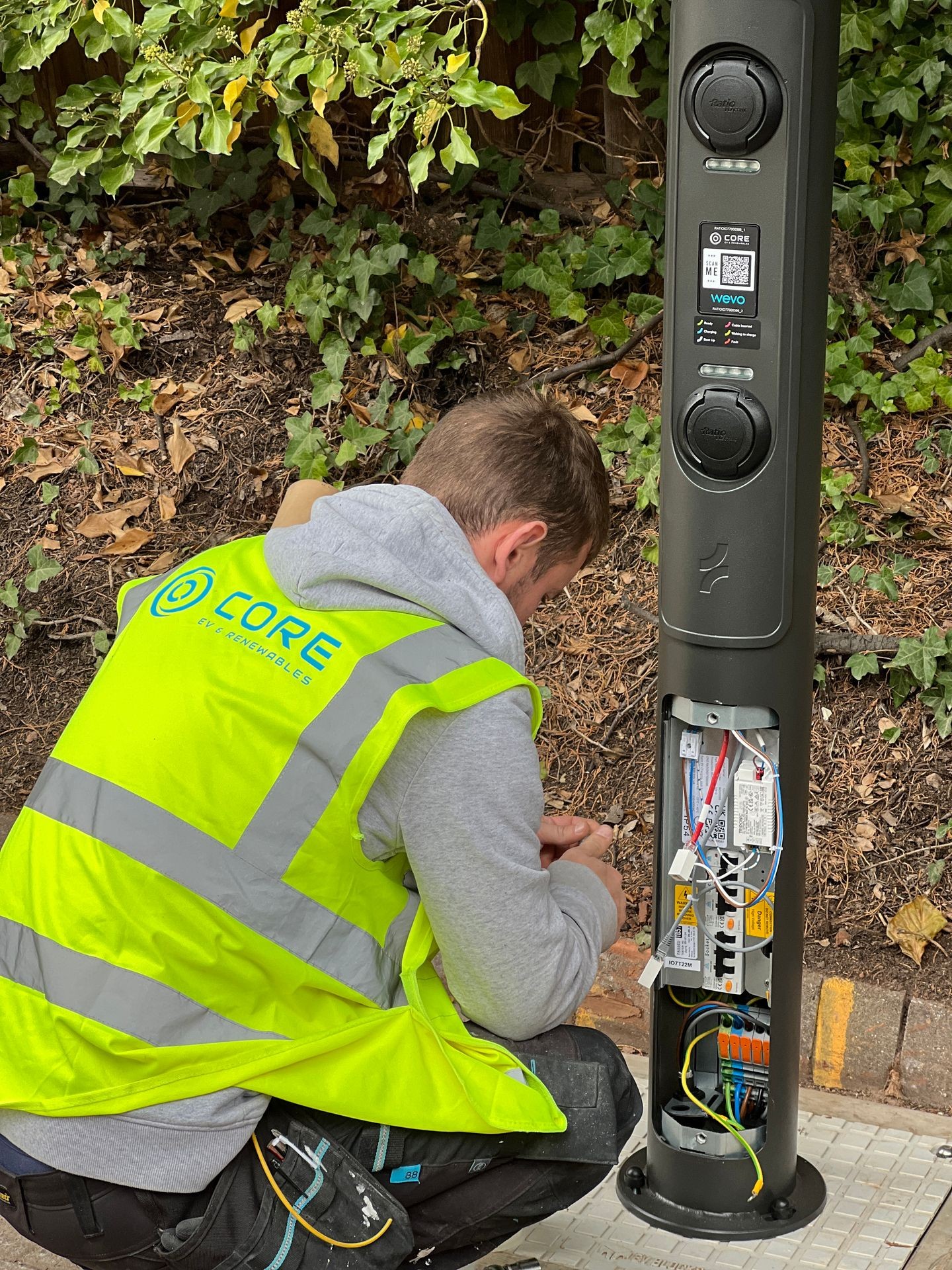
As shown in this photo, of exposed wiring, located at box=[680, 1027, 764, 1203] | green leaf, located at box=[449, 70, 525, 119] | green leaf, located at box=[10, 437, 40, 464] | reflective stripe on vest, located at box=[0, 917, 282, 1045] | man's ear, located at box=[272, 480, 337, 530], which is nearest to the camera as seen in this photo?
reflective stripe on vest, located at box=[0, 917, 282, 1045]

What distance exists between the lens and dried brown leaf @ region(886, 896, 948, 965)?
12.0 ft

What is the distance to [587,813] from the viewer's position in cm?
426

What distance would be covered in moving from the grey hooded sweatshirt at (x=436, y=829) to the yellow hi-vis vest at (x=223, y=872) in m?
0.04

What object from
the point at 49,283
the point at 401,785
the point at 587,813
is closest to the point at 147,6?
the point at 49,283

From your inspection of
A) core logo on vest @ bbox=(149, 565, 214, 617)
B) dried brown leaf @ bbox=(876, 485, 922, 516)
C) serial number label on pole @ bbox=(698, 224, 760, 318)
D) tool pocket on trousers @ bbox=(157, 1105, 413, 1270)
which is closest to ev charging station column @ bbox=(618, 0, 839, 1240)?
serial number label on pole @ bbox=(698, 224, 760, 318)

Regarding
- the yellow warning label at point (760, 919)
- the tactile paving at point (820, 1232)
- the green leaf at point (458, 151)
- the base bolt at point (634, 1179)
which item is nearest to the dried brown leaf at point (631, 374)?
the green leaf at point (458, 151)

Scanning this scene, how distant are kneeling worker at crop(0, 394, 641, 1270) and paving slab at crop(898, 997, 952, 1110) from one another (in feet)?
4.87

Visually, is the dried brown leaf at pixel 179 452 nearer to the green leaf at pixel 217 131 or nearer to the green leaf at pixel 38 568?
the green leaf at pixel 38 568

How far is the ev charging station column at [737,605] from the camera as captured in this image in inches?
91.3

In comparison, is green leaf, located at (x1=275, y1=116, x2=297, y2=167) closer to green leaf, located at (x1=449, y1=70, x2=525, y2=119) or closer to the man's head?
green leaf, located at (x1=449, y1=70, x2=525, y2=119)

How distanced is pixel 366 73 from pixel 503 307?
1165 mm

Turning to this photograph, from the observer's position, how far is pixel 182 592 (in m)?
2.19

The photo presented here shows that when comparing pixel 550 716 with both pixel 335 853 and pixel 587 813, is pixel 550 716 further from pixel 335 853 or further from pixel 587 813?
pixel 335 853

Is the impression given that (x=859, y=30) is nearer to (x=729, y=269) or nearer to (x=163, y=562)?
(x=729, y=269)
